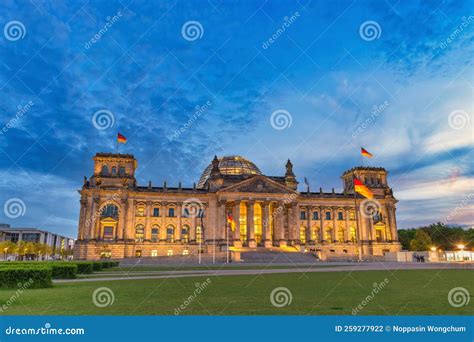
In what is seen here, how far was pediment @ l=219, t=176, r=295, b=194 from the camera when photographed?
89500 millimetres

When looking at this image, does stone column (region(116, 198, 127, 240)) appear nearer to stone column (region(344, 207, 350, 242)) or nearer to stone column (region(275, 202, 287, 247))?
stone column (region(275, 202, 287, 247))

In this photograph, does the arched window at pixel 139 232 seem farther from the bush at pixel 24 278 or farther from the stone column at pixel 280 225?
the bush at pixel 24 278

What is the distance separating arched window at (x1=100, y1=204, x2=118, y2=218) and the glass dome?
3164cm

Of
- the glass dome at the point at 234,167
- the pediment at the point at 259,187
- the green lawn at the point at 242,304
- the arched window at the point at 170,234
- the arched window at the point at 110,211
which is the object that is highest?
the glass dome at the point at 234,167

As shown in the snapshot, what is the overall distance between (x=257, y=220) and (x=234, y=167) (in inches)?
843

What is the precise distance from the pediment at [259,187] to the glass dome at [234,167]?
661 inches

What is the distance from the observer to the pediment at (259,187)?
8950cm

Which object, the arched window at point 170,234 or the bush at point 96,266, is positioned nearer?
the bush at point 96,266

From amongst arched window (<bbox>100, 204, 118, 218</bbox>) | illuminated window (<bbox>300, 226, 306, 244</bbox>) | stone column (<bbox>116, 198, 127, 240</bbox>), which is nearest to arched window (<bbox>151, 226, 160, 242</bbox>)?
stone column (<bbox>116, 198, 127, 240</bbox>)

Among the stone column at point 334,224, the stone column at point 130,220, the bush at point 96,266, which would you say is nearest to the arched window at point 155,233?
the stone column at point 130,220

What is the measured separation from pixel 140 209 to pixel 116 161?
13.5 m

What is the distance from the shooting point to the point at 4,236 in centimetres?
16938

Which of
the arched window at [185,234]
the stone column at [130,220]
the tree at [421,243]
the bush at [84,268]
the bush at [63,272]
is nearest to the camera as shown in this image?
the bush at [63,272]

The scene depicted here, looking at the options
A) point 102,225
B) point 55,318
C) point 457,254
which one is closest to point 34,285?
point 55,318
